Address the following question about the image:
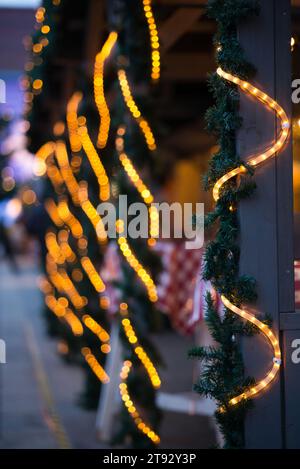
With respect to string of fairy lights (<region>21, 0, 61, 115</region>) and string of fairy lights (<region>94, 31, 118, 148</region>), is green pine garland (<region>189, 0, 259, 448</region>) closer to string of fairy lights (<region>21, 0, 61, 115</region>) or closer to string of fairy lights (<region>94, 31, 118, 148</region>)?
string of fairy lights (<region>21, 0, 61, 115</region>)

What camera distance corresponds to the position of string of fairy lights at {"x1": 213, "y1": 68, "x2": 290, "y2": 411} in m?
3.43

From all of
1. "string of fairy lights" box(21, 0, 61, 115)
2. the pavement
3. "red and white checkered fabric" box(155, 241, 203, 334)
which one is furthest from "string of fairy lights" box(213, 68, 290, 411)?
"red and white checkered fabric" box(155, 241, 203, 334)

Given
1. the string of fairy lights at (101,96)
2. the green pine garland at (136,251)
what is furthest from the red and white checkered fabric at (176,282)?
the green pine garland at (136,251)

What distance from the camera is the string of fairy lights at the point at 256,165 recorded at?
3426mm

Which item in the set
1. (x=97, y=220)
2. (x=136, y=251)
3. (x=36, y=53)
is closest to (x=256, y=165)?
(x=136, y=251)

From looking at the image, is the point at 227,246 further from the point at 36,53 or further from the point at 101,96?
the point at 36,53

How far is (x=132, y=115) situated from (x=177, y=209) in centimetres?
81

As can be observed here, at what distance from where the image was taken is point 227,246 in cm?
347

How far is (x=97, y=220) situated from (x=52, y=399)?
1.77 metres

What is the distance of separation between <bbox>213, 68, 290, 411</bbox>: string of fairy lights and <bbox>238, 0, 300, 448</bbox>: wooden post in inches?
1.2

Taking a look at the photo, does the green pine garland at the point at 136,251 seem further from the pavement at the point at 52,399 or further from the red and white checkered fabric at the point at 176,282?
the red and white checkered fabric at the point at 176,282

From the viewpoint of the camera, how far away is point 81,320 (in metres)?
7.22

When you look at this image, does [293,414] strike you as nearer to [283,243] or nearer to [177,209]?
[283,243]
